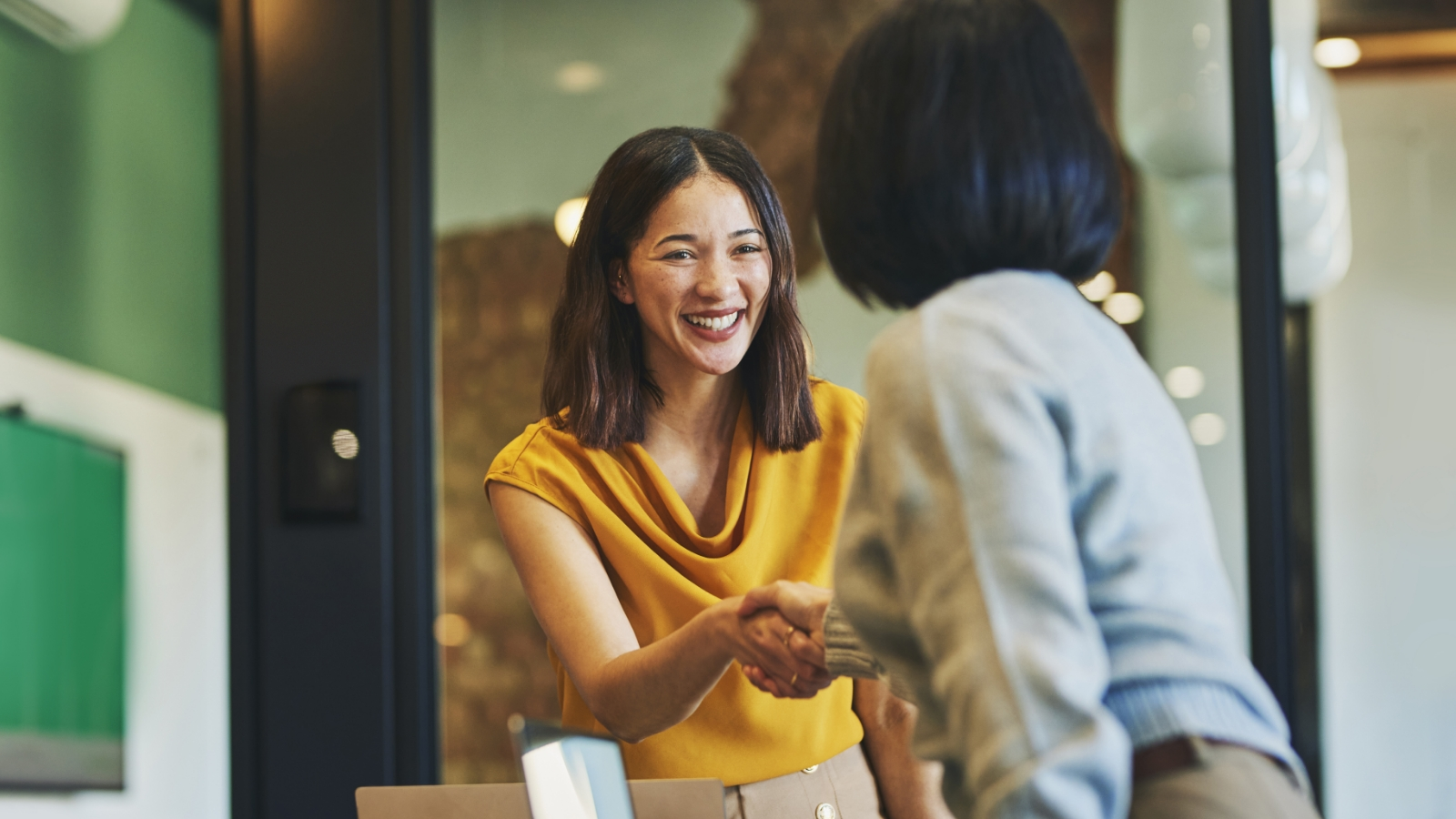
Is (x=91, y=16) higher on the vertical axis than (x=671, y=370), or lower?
higher

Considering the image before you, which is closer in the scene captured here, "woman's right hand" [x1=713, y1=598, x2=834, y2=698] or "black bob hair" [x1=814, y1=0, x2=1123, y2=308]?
"black bob hair" [x1=814, y1=0, x2=1123, y2=308]

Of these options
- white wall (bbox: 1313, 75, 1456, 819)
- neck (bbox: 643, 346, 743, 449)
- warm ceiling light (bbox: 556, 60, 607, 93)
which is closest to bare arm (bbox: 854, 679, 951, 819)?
neck (bbox: 643, 346, 743, 449)

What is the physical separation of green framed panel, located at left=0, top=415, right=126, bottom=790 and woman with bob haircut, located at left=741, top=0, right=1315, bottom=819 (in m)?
1.76

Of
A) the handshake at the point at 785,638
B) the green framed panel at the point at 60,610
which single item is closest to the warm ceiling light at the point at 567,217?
the green framed panel at the point at 60,610

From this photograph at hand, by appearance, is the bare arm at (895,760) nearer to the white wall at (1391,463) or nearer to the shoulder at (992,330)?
the shoulder at (992,330)

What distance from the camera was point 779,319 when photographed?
4.65ft

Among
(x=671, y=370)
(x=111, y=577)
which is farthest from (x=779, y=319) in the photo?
(x=111, y=577)

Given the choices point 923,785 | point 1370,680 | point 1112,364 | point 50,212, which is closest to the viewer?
point 1112,364

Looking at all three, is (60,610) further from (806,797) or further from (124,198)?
(806,797)

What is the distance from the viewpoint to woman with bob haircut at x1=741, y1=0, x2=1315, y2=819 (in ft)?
2.28

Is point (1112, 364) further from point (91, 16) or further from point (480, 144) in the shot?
→ point (91, 16)

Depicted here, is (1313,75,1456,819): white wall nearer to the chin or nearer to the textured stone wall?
the chin

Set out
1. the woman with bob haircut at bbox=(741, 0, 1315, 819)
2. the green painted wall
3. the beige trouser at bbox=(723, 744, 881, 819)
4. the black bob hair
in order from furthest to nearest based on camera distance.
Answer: the green painted wall < the beige trouser at bbox=(723, 744, 881, 819) < the black bob hair < the woman with bob haircut at bbox=(741, 0, 1315, 819)

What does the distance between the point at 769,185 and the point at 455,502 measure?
3.22 feet
